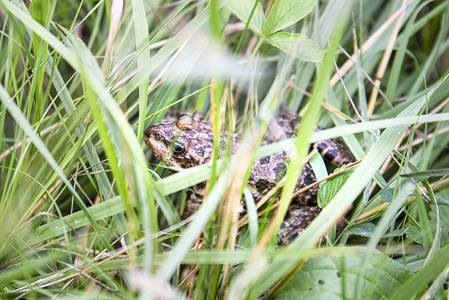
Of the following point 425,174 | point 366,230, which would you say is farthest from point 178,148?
point 425,174

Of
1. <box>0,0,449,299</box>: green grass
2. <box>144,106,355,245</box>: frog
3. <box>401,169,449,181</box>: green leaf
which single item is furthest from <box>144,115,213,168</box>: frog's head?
<box>401,169,449,181</box>: green leaf

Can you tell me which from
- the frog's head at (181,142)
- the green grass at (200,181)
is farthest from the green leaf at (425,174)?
the frog's head at (181,142)

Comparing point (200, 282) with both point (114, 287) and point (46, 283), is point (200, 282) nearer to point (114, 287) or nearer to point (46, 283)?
point (114, 287)

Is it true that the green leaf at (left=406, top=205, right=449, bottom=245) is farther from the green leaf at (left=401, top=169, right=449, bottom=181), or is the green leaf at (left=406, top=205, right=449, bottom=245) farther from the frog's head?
the frog's head

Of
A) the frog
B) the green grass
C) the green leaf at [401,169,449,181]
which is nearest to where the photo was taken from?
the green grass

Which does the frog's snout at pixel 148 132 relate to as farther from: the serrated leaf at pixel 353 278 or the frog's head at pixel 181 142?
the serrated leaf at pixel 353 278
